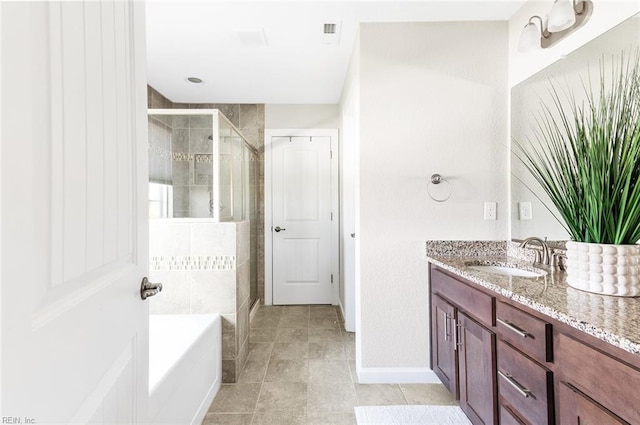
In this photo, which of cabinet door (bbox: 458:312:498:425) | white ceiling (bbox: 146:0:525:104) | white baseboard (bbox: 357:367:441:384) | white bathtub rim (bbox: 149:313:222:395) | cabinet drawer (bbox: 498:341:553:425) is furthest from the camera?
white baseboard (bbox: 357:367:441:384)

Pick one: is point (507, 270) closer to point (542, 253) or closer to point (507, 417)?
point (542, 253)

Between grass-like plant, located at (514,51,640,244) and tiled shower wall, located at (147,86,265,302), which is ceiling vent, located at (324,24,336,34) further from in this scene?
tiled shower wall, located at (147,86,265,302)

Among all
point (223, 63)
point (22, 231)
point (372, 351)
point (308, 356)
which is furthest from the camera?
point (223, 63)

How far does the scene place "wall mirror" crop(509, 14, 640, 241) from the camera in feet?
4.47

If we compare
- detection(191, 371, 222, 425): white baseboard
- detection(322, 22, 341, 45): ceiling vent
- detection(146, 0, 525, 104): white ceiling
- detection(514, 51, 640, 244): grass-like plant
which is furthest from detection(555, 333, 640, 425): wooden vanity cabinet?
detection(322, 22, 341, 45): ceiling vent

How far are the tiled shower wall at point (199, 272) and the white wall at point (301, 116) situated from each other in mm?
1937

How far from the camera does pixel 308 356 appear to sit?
2406 millimetres

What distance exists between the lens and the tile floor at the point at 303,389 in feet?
5.68

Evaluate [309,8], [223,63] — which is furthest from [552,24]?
[223,63]

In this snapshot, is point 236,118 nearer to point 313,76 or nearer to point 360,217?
point 313,76

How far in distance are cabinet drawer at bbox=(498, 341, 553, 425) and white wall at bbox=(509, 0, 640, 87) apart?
1.54 metres

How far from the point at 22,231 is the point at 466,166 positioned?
85.6 inches

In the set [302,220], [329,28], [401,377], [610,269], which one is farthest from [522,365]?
[302,220]

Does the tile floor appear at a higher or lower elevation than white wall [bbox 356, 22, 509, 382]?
lower
